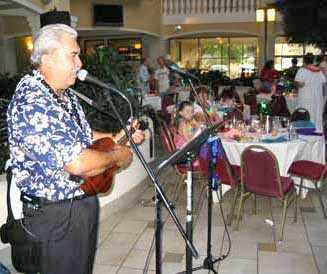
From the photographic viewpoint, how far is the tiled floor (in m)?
3.33

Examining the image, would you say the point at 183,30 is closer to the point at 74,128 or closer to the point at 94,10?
the point at 94,10

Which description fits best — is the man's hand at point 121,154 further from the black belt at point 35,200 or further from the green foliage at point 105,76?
the green foliage at point 105,76

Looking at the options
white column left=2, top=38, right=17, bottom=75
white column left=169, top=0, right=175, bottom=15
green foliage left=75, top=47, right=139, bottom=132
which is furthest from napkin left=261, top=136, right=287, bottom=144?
white column left=169, top=0, right=175, bottom=15

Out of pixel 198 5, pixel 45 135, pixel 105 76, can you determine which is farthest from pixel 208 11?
pixel 45 135

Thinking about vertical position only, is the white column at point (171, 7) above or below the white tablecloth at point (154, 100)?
above

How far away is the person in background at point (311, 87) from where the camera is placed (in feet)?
24.5

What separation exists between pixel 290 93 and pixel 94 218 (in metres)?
7.12

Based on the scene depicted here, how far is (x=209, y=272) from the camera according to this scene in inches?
127

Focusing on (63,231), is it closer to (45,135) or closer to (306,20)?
(45,135)

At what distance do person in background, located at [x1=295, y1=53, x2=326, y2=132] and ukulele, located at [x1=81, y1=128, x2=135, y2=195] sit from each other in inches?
236

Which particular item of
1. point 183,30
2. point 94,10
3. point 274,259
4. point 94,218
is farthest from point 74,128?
point 183,30

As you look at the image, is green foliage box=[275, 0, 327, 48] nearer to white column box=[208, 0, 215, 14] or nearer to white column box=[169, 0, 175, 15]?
white column box=[208, 0, 215, 14]

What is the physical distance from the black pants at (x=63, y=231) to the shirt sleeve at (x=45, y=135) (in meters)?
0.27

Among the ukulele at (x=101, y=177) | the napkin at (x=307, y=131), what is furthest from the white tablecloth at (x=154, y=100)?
the ukulele at (x=101, y=177)
